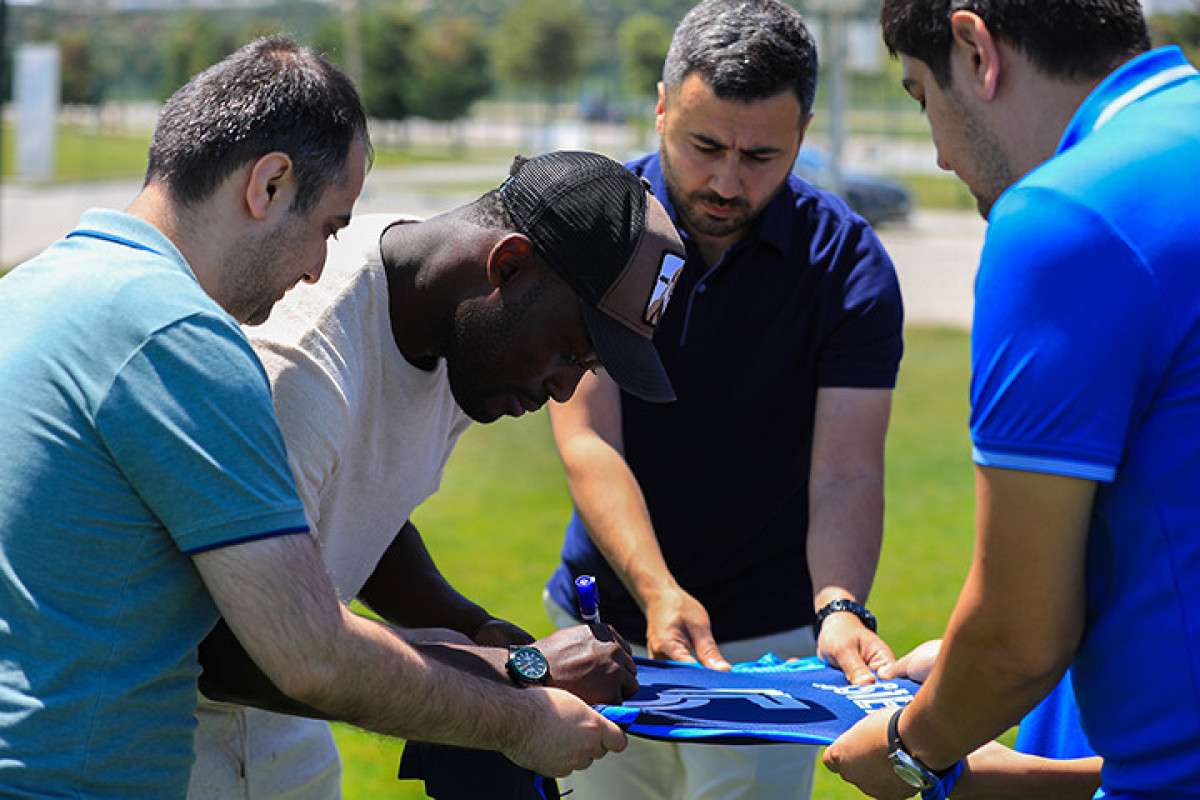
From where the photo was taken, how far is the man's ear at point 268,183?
7.39ft

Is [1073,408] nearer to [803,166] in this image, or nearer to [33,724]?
[33,724]

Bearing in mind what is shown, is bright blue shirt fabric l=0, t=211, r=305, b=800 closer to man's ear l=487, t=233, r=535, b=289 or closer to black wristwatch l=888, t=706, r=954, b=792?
man's ear l=487, t=233, r=535, b=289

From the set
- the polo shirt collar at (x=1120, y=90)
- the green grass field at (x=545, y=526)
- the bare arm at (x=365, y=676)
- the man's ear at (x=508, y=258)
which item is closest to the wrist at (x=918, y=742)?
the bare arm at (x=365, y=676)

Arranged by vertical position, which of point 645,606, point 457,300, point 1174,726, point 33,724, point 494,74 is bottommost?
point 494,74

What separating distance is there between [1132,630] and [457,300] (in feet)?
4.86

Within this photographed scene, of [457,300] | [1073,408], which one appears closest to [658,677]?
[457,300]

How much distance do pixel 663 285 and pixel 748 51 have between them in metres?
1.03

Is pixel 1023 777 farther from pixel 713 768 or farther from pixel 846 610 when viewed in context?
pixel 713 768

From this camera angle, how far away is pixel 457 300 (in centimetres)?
288

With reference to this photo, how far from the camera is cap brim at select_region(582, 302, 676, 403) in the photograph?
112 inches

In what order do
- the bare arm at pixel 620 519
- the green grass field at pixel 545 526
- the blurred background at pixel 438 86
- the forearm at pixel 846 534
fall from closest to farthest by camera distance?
the bare arm at pixel 620 519 < the forearm at pixel 846 534 < the green grass field at pixel 545 526 < the blurred background at pixel 438 86

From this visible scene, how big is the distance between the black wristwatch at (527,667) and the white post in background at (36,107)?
2702 cm

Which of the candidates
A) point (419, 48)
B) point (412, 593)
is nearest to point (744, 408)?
point (412, 593)

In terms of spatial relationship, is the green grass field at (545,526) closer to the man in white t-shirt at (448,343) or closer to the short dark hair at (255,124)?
the man in white t-shirt at (448,343)
